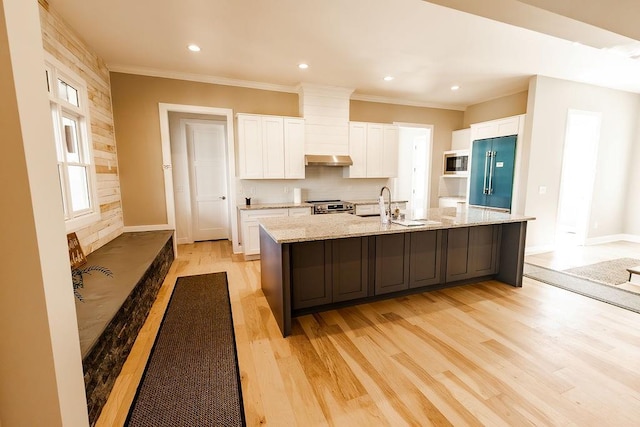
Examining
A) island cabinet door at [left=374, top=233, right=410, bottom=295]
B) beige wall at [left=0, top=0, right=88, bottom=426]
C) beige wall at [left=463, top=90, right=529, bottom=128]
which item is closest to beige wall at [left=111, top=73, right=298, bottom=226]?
island cabinet door at [left=374, top=233, right=410, bottom=295]

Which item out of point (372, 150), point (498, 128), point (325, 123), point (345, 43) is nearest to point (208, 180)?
point (325, 123)

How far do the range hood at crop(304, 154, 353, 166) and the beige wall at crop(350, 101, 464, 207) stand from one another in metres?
1.02

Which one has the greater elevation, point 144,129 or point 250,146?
point 144,129

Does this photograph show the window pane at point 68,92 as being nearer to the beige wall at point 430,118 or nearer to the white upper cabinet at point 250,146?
the white upper cabinet at point 250,146

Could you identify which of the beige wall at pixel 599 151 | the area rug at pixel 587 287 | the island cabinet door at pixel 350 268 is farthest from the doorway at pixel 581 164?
the island cabinet door at pixel 350 268

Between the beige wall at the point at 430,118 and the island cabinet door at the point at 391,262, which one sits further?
the beige wall at the point at 430,118

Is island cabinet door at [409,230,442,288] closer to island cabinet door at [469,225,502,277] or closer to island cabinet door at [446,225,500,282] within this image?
island cabinet door at [446,225,500,282]

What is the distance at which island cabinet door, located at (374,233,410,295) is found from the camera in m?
2.93

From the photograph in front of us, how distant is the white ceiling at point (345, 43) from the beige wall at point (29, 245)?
2126mm

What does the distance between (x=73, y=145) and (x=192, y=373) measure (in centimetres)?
279

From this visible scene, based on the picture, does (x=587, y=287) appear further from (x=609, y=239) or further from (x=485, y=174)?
(x=609, y=239)

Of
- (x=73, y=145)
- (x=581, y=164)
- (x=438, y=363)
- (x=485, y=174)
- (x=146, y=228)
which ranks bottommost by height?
(x=438, y=363)

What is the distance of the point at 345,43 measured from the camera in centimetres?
334

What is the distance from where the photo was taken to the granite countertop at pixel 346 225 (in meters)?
2.36
